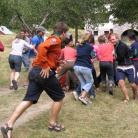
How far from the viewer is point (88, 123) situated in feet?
17.8

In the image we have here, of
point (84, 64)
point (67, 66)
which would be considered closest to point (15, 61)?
point (67, 66)

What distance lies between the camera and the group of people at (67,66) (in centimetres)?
454

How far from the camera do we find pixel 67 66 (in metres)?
7.73

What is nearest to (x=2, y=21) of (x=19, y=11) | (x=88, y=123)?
(x=19, y=11)

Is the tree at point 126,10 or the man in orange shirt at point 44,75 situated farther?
the tree at point 126,10

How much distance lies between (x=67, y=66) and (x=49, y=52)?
317 cm

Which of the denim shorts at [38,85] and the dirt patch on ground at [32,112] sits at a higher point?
the denim shorts at [38,85]

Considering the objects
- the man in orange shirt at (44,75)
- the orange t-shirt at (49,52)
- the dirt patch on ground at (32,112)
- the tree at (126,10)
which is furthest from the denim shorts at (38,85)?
the tree at (126,10)

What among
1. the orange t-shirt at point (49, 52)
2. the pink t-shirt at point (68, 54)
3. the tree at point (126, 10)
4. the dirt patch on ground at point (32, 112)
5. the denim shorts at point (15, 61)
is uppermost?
the tree at point (126, 10)

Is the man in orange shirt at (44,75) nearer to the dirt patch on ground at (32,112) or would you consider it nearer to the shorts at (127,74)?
the dirt patch on ground at (32,112)

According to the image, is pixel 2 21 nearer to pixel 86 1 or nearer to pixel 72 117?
pixel 86 1

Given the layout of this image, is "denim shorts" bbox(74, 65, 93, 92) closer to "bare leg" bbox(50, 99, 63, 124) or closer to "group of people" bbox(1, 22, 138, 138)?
"group of people" bbox(1, 22, 138, 138)

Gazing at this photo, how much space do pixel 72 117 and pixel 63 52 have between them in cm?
247

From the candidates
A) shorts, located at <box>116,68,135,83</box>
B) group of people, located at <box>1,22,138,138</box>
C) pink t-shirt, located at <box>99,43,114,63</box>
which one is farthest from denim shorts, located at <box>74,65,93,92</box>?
pink t-shirt, located at <box>99,43,114,63</box>
